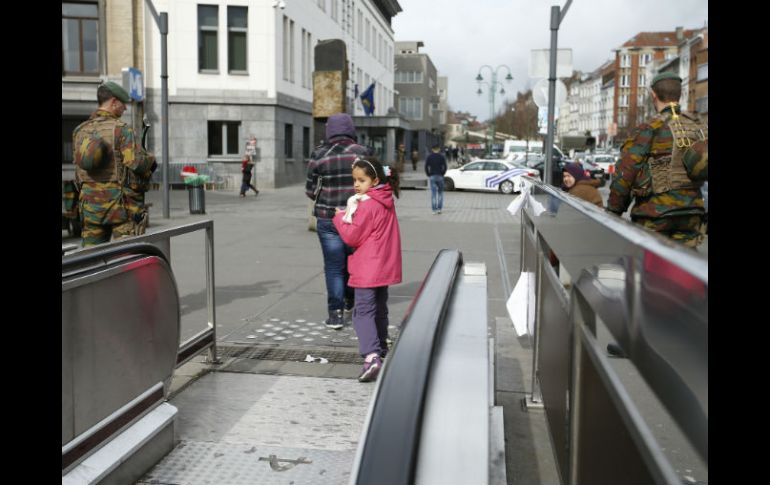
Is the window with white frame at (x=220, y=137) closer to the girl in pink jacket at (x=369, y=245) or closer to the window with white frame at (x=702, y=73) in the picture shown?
the girl in pink jacket at (x=369, y=245)

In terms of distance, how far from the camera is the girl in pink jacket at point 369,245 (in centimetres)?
511

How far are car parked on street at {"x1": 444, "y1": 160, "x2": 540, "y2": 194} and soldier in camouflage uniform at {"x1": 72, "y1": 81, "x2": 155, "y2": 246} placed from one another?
23895mm

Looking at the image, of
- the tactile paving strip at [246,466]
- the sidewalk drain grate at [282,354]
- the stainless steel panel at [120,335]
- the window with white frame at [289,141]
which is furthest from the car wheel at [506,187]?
the tactile paving strip at [246,466]

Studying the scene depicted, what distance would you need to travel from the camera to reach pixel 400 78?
91688mm

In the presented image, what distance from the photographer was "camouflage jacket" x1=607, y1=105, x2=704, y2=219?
5012mm

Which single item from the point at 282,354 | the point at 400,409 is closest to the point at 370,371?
the point at 282,354

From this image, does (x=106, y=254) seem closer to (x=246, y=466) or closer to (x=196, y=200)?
(x=246, y=466)

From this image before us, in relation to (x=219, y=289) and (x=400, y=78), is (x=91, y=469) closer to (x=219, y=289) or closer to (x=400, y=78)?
(x=219, y=289)

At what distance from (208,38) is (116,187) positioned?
2731 cm

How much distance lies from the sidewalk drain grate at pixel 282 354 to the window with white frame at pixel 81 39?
26943mm

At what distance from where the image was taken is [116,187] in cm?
555

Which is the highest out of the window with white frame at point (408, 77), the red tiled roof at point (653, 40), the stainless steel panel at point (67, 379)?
the red tiled roof at point (653, 40)
